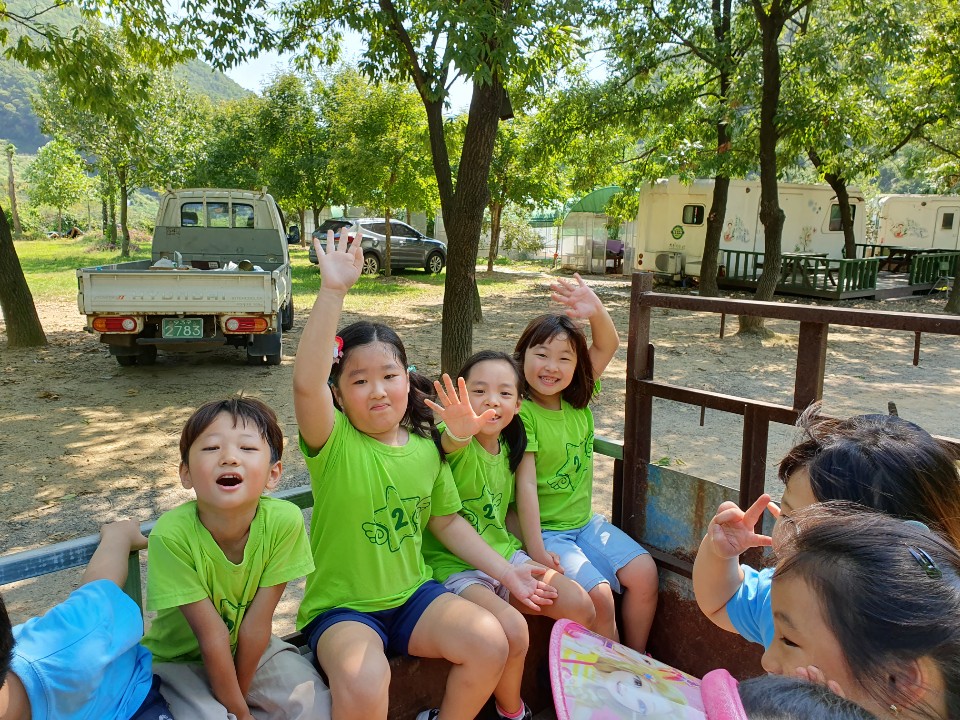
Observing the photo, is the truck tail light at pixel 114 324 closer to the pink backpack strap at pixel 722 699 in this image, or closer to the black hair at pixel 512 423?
the black hair at pixel 512 423

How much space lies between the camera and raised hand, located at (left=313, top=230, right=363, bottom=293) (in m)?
1.91

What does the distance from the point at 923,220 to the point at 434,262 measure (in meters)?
16.5

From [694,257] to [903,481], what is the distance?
16.6 meters

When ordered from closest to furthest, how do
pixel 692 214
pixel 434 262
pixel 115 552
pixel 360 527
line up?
pixel 115 552
pixel 360 527
pixel 692 214
pixel 434 262

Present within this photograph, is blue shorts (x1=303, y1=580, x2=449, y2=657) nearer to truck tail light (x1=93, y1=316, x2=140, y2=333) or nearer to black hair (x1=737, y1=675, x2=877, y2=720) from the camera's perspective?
black hair (x1=737, y1=675, x2=877, y2=720)

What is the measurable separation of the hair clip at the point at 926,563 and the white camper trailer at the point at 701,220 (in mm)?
16661

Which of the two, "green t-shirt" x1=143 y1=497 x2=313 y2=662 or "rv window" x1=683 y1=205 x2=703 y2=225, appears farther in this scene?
"rv window" x1=683 y1=205 x2=703 y2=225

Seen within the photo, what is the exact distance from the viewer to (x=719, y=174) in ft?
38.6

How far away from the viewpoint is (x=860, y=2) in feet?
30.9

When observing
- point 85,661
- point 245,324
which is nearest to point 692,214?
point 245,324

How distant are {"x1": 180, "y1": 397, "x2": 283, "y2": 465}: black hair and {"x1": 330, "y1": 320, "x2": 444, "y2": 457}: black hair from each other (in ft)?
0.96

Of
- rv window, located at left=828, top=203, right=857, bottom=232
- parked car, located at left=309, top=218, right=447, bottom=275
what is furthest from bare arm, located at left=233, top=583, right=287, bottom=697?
rv window, located at left=828, top=203, right=857, bottom=232

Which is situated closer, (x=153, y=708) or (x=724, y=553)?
(x=153, y=708)

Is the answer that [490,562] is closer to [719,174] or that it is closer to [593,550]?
[593,550]
